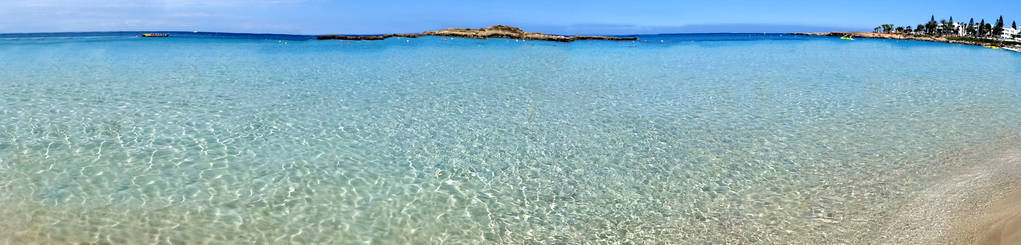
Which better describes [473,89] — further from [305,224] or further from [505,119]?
[305,224]

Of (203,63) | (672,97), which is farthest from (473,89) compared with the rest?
(203,63)

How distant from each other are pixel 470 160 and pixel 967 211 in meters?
7.29

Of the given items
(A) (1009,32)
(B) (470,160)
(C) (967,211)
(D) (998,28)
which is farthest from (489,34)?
(A) (1009,32)

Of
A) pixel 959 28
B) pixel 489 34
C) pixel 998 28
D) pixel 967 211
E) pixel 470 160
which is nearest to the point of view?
pixel 967 211

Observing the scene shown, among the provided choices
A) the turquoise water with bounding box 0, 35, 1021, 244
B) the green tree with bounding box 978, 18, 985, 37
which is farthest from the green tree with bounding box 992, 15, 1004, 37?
the turquoise water with bounding box 0, 35, 1021, 244

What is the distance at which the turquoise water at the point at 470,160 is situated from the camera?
6.95 meters

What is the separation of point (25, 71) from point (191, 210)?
2390 centimetres

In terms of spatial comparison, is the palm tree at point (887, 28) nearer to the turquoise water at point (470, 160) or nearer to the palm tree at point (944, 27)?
the palm tree at point (944, 27)

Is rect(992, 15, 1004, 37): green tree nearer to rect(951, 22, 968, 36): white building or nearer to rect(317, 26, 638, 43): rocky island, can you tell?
rect(951, 22, 968, 36): white building

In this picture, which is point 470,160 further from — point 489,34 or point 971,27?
point 971,27

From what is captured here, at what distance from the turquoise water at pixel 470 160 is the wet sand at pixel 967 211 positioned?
0.89 ft

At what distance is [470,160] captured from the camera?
9789 mm

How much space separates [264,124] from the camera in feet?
40.6

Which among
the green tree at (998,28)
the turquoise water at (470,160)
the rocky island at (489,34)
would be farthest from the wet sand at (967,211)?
the green tree at (998,28)
